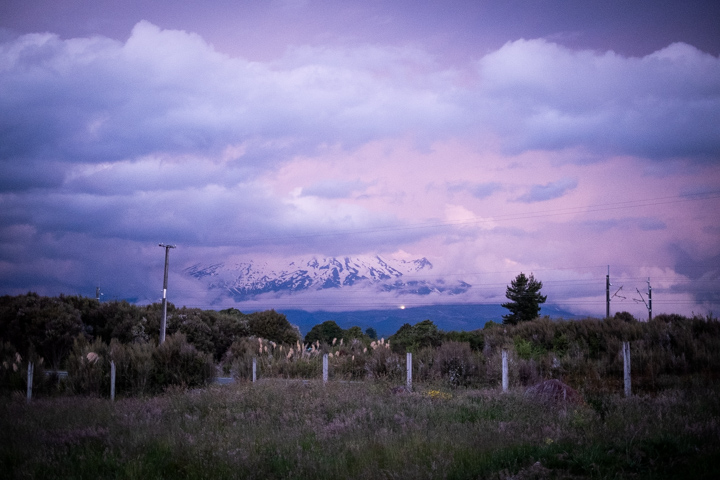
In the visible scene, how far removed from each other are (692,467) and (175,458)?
7.79 m

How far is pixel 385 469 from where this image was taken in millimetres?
7293

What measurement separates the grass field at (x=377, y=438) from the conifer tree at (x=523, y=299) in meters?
63.2

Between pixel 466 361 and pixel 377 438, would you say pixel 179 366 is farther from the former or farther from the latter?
pixel 377 438

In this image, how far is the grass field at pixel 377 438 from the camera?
705 centimetres

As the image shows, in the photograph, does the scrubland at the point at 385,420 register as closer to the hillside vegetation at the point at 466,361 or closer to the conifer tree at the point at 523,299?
the hillside vegetation at the point at 466,361

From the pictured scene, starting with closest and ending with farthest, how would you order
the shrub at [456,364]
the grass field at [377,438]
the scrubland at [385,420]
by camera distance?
the grass field at [377,438] < the scrubland at [385,420] < the shrub at [456,364]

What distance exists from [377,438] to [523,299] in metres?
71.4

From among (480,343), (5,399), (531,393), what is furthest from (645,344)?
(5,399)

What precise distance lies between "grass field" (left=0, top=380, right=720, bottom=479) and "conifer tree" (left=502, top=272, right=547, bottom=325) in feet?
207

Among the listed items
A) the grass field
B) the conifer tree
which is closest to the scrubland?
the grass field

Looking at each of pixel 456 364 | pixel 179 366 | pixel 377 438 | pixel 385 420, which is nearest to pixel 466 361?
pixel 456 364

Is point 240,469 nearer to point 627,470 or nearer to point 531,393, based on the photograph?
point 627,470

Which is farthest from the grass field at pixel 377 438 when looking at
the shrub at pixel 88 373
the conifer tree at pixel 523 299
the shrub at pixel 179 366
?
the conifer tree at pixel 523 299

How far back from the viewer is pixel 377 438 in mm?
8734
